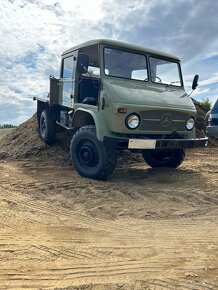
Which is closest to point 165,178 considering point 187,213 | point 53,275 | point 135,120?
point 135,120

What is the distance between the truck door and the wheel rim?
132cm

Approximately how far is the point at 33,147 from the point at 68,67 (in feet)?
8.67

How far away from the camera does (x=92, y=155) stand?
614 cm

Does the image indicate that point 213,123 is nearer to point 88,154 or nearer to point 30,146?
point 88,154

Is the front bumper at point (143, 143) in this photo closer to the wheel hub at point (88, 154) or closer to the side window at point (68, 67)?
the wheel hub at point (88, 154)

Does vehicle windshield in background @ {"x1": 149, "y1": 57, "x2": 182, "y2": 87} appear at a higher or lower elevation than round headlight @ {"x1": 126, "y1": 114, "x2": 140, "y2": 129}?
higher

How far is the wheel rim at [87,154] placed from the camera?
6.12 m

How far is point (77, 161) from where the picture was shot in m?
6.50

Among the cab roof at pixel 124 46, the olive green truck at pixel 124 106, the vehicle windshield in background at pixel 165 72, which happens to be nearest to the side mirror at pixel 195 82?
the olive green truck at pixel 124 106

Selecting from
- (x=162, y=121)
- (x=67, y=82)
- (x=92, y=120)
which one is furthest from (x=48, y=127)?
(x=162, y=121)

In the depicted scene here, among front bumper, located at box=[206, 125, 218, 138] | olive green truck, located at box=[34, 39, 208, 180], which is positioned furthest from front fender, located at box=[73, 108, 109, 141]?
front bumper, located at box=[206, 125, 218, 138]

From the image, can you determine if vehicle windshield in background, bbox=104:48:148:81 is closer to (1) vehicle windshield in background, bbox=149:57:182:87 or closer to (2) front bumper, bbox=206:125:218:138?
(1) vehicle windshield in background, bbox=149:57:182:87

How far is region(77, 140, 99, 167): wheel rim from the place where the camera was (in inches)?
241

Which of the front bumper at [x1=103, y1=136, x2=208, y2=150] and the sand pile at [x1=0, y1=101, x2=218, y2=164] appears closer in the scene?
the front bumper at [x1=103, y1=136, x2=208, y2=150]
